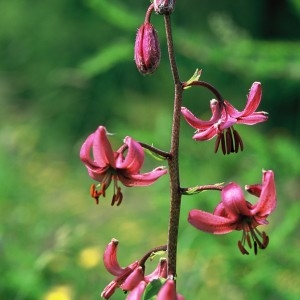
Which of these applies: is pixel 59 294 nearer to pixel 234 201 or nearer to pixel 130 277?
pixel 130 277

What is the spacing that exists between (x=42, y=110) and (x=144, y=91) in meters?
1.11

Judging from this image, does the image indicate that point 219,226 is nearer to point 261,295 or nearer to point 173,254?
point 173,254

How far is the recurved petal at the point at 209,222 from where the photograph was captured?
1.15 meters

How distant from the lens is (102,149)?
3.92ft

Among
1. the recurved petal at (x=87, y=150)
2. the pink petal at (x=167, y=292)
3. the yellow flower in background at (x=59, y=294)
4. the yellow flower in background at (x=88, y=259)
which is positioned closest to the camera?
the pink petal at (x=167, y=292)

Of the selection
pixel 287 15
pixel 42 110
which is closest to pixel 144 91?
pixel 42 110

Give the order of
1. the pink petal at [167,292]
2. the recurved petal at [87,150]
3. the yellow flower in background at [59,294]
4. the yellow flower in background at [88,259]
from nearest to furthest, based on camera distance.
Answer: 1. the pink petal at [167,292]
2. the recurved petal at [87,150]
3. the yellow flower in background at [59,294]
4. the yellow flower in background at [88,259]

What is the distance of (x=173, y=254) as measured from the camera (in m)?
1.22

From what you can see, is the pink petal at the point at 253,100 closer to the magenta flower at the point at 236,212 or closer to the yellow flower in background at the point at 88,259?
the magenta flower at the point at 236,212

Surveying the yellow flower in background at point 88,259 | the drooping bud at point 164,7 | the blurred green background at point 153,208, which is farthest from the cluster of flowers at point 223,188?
the yellow flower in background at point 88,259

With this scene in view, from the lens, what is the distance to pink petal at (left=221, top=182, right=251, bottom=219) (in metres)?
1.18

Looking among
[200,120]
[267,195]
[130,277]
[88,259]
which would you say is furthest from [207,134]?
[88,259]

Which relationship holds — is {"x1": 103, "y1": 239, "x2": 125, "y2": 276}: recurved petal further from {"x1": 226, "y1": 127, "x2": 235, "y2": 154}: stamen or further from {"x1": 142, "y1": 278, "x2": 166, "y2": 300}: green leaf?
{"x1": 226, "y1": 127, "x2": 235, "y2": 154}: stamen

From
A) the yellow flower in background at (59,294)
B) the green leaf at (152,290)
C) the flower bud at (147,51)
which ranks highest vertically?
the flower bud at (147,51)
